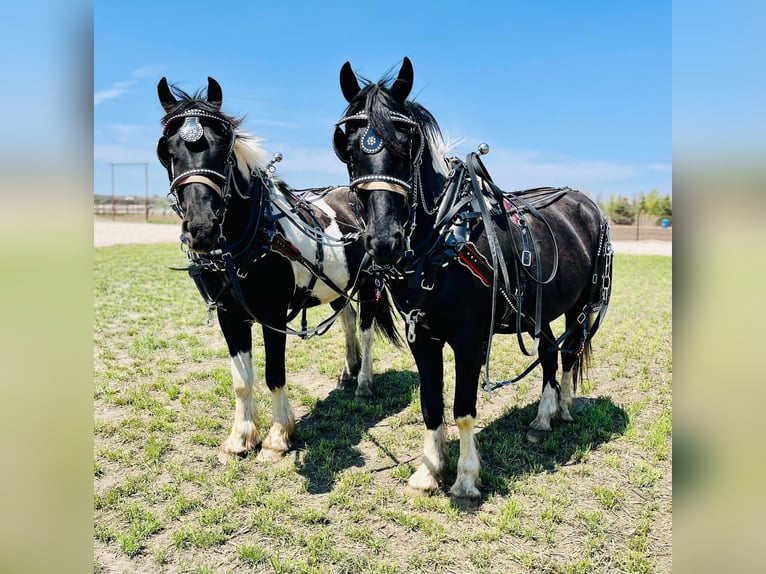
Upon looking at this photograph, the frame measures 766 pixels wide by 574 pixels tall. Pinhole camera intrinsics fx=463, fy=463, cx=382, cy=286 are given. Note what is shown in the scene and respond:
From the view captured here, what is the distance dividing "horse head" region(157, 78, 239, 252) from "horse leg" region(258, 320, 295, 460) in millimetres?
1208

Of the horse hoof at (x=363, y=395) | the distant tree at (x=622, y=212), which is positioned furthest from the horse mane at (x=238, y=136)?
the distant tree at (x=622, y=212)

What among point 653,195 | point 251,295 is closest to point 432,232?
point 251,295

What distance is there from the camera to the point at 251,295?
387 centimetres

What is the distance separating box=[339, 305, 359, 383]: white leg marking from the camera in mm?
5977

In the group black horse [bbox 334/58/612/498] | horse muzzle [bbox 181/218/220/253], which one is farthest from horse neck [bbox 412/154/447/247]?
horse muzzle [bbox 181/218/220/253]

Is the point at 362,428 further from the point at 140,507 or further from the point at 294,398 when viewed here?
the point at 140,507

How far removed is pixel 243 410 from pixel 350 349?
6.54 feet

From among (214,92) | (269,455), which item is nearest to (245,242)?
(214,92)

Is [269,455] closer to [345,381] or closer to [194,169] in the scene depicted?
[345,381]

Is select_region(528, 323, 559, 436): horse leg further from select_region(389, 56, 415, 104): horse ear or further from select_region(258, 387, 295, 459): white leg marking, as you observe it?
select_region(389, 56, 415, 104): horse ear
